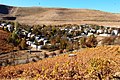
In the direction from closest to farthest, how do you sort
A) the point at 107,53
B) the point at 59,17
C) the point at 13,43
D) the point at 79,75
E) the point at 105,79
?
the point at 105,79, the point at 79,75, the point at 107,53, the point at 13,43, the point at 59,17

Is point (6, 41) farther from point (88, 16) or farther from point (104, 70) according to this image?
point (88, 16)

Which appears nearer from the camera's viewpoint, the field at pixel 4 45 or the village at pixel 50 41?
the village at pixel 50 41

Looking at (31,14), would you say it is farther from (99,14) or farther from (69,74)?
(69,74)

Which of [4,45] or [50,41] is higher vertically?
[4,45]

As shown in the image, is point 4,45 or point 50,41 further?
point 50,41

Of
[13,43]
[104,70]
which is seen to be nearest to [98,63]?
[104,70]

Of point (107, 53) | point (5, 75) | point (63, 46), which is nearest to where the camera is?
point (5, 75)

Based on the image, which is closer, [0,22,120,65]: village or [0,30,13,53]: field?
[0,22,120,65]: village

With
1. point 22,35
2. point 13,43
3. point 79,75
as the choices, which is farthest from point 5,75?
point 22,35

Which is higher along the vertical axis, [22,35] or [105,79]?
[105,79]

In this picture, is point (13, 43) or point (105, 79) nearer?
point (105, 79)
